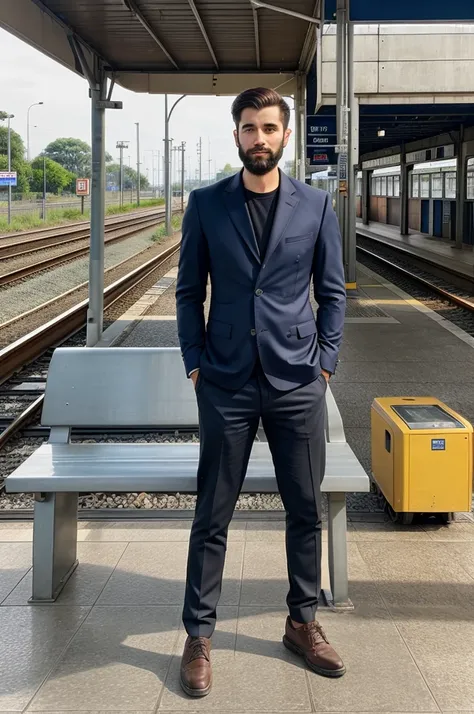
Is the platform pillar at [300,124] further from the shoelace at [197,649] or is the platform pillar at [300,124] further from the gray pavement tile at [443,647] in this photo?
the shoelace at [197,649]

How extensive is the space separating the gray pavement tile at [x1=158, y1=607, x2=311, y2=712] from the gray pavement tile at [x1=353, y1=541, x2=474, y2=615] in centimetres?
57

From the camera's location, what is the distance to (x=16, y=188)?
95.9 meters

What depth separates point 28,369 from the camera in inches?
401

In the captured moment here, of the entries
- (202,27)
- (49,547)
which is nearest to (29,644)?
(49,547)

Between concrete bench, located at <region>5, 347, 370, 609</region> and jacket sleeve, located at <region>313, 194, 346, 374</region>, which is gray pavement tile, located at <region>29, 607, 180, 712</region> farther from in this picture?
jacket sleeve, located at <region>313, 194, 346, 374</region>

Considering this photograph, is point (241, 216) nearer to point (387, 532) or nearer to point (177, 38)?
point (387, 532)

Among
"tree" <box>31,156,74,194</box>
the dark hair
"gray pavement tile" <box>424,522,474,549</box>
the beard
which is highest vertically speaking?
"tree" <box>31,156,74,194</box>

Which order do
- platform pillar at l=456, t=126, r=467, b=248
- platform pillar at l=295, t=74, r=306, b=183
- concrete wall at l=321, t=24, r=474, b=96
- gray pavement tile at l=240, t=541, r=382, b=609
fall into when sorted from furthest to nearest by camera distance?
platform pillar at l=456, t=126, r=467, b=248
concrete wall at l=321, t=24, r=474, b=96
platform pillar at l=295, t=74, r=306, b=183
gray pavement tile at l=240, t=541, r=382, b=609

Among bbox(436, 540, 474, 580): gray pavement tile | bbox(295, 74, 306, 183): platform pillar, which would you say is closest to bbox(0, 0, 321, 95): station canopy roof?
bbox(295, 74, 306, 183): platform pillar

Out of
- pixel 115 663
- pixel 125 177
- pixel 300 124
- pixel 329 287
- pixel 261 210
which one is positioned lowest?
pixel 115 663

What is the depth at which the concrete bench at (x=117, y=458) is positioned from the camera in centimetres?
381

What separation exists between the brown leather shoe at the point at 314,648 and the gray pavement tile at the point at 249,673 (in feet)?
0.16

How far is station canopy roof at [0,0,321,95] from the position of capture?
9328mm

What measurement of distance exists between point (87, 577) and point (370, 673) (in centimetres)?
149
